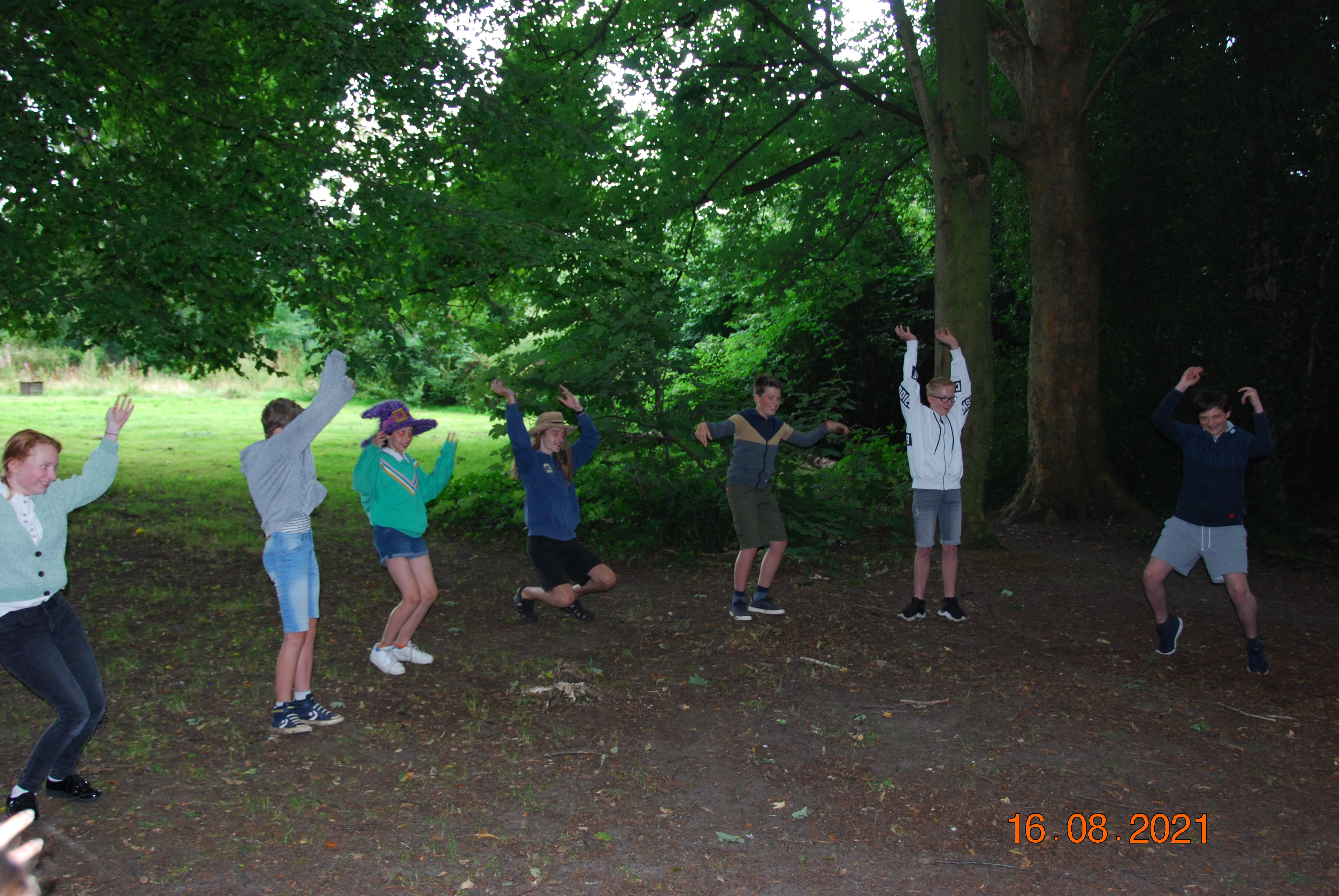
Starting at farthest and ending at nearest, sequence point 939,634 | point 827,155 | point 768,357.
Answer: point 768,357, point 827,155, point 939,634

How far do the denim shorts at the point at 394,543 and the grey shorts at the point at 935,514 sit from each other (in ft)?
12.6

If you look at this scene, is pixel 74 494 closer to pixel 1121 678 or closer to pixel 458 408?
pixel 1121 678

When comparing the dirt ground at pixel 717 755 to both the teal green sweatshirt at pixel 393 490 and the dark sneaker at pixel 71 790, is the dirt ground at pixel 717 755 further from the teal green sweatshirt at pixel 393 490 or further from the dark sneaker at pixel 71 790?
the teal green sweatshirt at pixel 393 490

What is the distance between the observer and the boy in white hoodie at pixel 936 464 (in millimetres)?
7680

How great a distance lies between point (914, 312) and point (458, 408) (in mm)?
A: 25319

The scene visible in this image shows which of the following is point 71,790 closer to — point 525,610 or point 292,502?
point 292,502

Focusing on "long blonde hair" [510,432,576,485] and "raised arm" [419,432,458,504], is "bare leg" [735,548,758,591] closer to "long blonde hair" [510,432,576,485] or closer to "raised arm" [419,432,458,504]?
"long blonde hair" [510,432,576,485]

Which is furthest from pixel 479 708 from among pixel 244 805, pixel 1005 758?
pixel 1005 758

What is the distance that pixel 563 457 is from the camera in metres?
7.73

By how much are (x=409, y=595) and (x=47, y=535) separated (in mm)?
2347

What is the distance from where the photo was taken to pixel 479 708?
19.3 feet

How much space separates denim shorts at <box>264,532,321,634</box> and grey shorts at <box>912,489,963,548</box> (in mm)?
4551

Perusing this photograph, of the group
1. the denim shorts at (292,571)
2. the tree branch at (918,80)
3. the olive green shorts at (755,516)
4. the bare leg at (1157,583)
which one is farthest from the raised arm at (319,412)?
the tree branch at (918,80)
